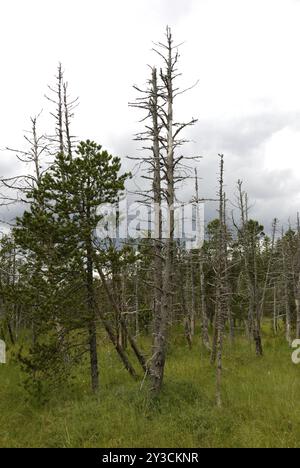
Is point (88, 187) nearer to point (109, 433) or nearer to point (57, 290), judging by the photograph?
point (57, 290)

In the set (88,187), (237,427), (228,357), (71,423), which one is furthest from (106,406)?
(228,357)

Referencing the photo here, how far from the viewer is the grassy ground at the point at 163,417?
8.31 meters

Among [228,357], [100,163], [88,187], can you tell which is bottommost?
[228,357]

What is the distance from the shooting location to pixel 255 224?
33594 mm

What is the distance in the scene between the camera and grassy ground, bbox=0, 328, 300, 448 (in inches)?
327

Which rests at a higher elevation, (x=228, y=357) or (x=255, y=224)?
(x=255, y=224)

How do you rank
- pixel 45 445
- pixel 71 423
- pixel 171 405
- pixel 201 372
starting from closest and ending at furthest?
pixel 45 445 < pixel 71 423 < pixel 171 405 < pixel 201 372

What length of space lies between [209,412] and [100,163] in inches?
320

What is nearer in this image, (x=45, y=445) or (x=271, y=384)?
A: (x=45, y=445)

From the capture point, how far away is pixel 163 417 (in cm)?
924

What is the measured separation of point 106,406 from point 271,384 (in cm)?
658

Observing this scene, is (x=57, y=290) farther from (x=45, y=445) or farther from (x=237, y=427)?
(x=237, y=427)

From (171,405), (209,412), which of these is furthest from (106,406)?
(209,412)
